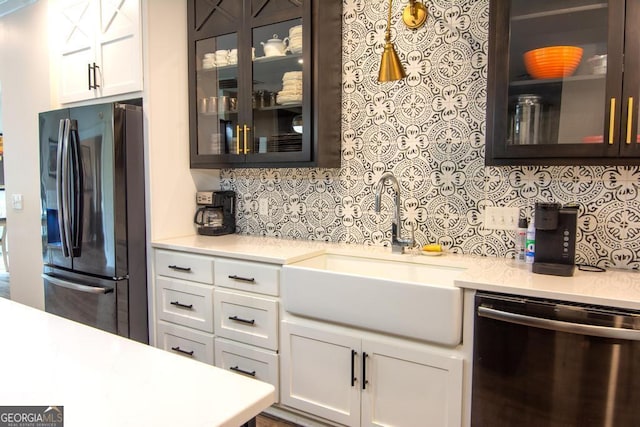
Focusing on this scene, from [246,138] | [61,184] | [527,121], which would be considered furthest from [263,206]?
[527,121]

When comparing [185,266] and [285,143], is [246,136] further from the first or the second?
[185,266]

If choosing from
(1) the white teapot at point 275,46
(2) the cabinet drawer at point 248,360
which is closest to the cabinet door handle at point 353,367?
(2) the cabinet drawer at point 248,360

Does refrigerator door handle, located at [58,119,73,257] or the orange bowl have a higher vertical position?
the orange bowl

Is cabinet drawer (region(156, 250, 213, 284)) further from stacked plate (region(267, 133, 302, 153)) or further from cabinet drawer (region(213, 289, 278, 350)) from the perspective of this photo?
stacked plate (region(267, 133, 302, 153))

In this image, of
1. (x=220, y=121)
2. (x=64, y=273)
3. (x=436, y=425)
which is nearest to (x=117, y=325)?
(x=64, y=273)

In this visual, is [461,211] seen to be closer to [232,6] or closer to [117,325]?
[232,6]

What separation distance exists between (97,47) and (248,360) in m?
2.27

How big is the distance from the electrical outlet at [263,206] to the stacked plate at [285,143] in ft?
1.60

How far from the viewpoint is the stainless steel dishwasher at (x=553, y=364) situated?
145 centimetres

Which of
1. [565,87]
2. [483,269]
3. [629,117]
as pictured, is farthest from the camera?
[483,269]

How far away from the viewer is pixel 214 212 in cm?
302

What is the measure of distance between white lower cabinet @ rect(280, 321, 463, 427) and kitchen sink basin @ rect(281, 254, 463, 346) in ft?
0.26

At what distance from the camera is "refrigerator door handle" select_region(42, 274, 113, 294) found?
8.73ft

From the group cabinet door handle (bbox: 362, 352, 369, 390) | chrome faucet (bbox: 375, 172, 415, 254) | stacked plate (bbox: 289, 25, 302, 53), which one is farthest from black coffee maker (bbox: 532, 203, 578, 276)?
stacked plate (bbox: 289, 25, 302, 53)
